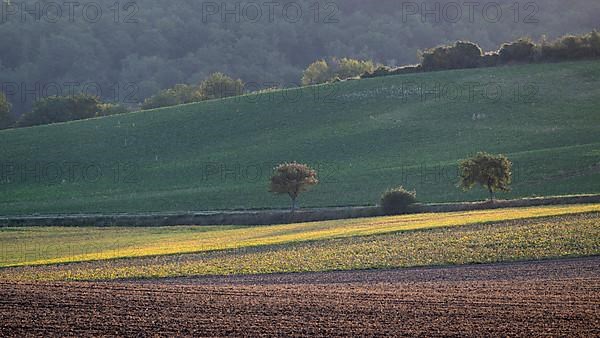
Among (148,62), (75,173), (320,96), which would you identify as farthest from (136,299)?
(148,62)

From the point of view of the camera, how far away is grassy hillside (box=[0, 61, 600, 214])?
221ft

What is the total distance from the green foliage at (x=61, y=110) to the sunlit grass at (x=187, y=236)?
165 ft

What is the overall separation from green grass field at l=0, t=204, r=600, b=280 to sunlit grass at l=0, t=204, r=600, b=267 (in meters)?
0.06

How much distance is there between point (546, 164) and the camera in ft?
222

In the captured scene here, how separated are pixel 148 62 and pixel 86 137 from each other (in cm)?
6650

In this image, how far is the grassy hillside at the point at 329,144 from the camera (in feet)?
221

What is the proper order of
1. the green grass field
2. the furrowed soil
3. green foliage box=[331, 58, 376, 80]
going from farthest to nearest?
1. green foliage box=[331, 58, 376, 80]
2. the green grass field
3. the furrowed soil

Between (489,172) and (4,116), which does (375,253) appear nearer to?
(489,172)

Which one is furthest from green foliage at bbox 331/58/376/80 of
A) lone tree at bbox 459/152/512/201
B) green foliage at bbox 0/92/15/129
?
lone tree at bbox 459/152/512/201

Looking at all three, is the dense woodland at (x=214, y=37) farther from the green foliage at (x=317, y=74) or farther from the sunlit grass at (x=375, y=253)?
the sunlit grass at (x=375, y=253)

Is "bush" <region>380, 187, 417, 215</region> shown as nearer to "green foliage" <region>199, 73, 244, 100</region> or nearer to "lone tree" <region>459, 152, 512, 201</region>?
"lone tree" <region>459, 152, 512, 201</region>

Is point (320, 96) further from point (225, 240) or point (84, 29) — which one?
point (84, 29)

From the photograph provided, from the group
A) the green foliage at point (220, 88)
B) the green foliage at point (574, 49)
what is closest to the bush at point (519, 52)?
the green foliage at point (574, 49)

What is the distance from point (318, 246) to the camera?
42.4m
